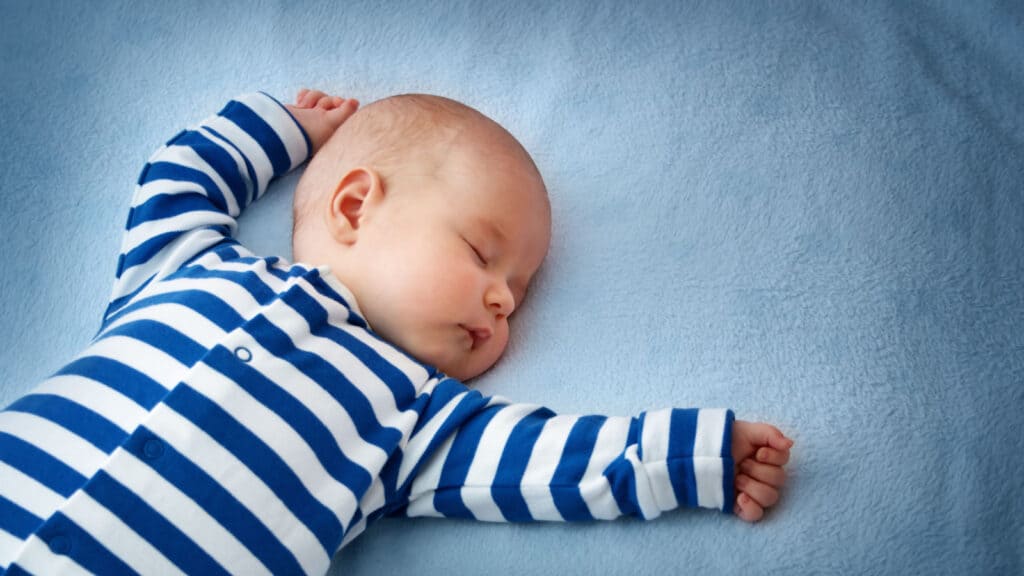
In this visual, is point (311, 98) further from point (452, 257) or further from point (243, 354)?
point (243, 354)

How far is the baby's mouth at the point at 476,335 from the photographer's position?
48.0 inches

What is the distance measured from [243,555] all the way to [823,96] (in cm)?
99

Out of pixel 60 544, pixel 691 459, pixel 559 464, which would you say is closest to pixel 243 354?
pixel 60 544

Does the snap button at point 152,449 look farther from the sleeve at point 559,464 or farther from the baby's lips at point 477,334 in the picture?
the baby's lips at point 477,334

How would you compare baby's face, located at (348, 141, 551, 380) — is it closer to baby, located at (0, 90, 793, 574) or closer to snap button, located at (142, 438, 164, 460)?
baby, located at (0, 90, 793, 574)

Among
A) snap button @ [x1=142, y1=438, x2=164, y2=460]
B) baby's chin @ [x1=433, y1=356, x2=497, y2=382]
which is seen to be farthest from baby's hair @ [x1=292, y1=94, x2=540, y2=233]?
snap button @ [x1=142, y1=438, x2=164, y2=460]

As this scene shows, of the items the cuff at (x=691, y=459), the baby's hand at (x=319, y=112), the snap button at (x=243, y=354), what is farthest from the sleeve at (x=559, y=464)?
the baby's hand at (x=319, y=112)

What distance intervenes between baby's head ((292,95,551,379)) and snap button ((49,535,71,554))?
43 centimetres

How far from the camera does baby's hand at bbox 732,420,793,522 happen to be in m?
1.06

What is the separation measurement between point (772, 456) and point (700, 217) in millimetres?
395

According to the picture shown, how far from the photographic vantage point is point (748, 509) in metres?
1.06

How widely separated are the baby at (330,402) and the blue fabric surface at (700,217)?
0.07 meters

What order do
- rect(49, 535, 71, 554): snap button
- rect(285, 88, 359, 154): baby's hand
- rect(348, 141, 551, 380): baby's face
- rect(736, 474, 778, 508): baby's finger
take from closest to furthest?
rect(49, 535, 71, 554): snap button
rect(736, 474, 778, 508): baby's finger
rect(348, 141, 551, 380): baby's face
rect(285, 88, 359, 154): baby's hand

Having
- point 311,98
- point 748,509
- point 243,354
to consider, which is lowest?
point 748,509
